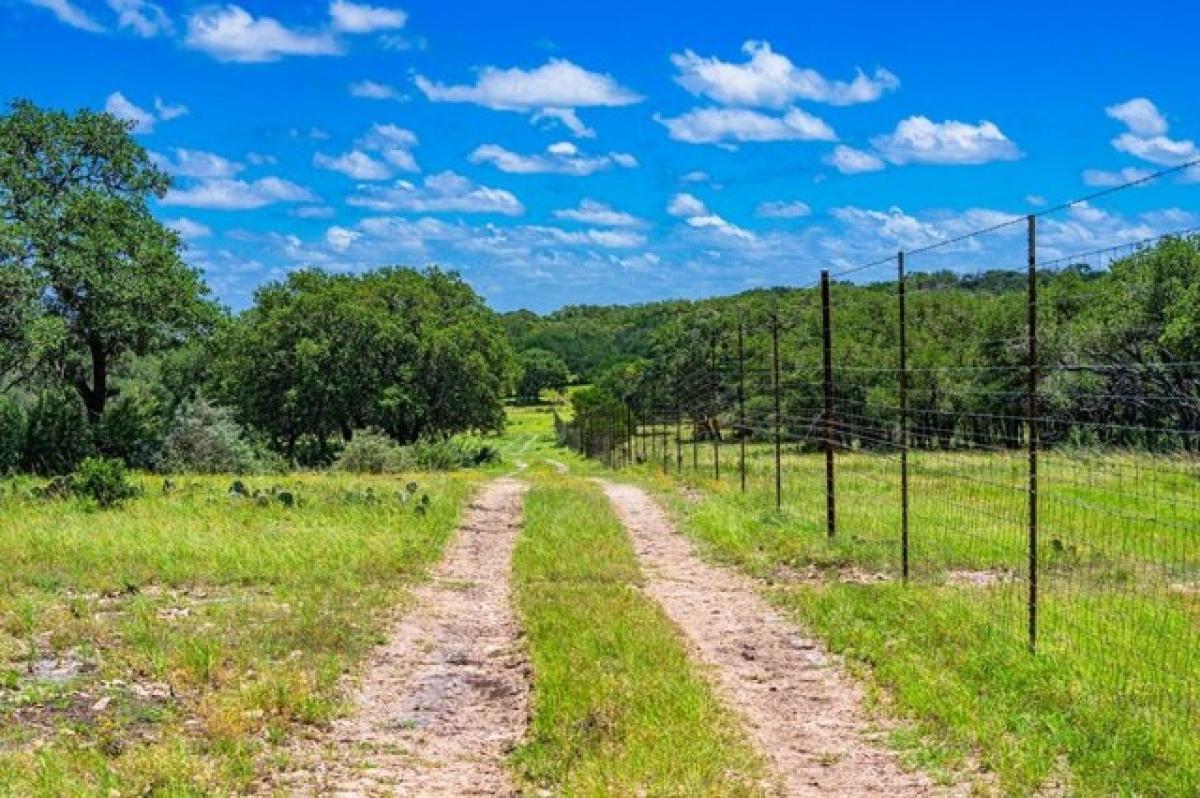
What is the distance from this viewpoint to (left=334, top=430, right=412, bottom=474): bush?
38.3m

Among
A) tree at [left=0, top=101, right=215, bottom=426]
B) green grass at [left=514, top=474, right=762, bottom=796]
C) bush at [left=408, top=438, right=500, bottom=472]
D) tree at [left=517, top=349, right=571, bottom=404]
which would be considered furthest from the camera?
tree at [left=517, top=349, right=571, bottom=404]

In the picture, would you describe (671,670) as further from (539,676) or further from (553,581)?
(553,581)

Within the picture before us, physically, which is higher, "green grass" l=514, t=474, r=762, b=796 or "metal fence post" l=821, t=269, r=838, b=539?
"metal fence post" l=821, t=269, r=838, b=539

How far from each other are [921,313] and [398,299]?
3626 cm

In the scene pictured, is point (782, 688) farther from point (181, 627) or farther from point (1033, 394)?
point (181, 627)

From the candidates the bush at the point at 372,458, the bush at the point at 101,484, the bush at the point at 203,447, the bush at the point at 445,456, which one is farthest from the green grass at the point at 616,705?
the bush at the point at 445,456

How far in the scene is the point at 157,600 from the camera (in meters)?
11.5

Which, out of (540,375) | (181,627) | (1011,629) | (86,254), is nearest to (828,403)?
(1011,629)

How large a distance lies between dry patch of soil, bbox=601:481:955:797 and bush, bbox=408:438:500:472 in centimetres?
2724

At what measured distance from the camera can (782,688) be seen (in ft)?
28.8

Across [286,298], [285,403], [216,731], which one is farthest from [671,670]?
[286,298]

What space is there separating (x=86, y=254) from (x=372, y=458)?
12256 mm

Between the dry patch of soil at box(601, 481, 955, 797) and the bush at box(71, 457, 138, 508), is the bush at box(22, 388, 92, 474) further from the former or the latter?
the dry patch of soil at box(601, 481, 955, 797)

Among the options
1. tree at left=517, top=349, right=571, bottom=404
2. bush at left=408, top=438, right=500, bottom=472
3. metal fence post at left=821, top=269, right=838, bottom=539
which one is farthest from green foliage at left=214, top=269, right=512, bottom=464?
tree at left=517, top=349, right=571, bottom=404
